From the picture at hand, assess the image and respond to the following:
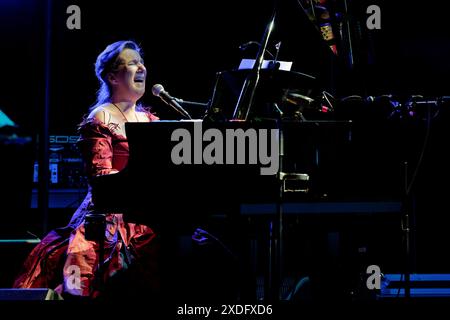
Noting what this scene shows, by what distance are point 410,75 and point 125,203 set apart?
11.3 feet

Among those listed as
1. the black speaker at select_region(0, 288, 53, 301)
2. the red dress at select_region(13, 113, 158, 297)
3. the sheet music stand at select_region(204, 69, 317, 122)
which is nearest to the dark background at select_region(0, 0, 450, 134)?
the red dress at select_region(13, 113, 158, 297)

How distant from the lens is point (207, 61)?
20.4ft

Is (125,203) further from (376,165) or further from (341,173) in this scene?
(376,165)

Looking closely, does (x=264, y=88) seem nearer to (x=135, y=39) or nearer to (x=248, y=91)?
(x=248, y=91)

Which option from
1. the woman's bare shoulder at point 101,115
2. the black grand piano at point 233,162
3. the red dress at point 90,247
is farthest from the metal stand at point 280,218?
the woman's bare shoulder at point 101,115

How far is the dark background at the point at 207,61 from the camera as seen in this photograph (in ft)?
13.5

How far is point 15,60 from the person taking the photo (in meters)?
6.30

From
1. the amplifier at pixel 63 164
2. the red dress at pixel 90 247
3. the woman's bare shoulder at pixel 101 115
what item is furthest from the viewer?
the amplifier at pixel 63 164

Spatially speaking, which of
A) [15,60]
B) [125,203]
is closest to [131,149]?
[125,203]

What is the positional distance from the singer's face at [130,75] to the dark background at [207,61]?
1.06 meters

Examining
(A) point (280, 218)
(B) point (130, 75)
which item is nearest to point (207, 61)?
(B) point (130, 75)

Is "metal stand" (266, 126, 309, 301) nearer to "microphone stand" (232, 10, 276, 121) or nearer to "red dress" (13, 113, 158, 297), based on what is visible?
"microphone stand" (232, 10, 276, 121)

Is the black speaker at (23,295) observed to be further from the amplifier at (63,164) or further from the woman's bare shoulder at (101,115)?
the amplifier at (63,164)

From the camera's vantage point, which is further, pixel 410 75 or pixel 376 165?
pixel 410 75
